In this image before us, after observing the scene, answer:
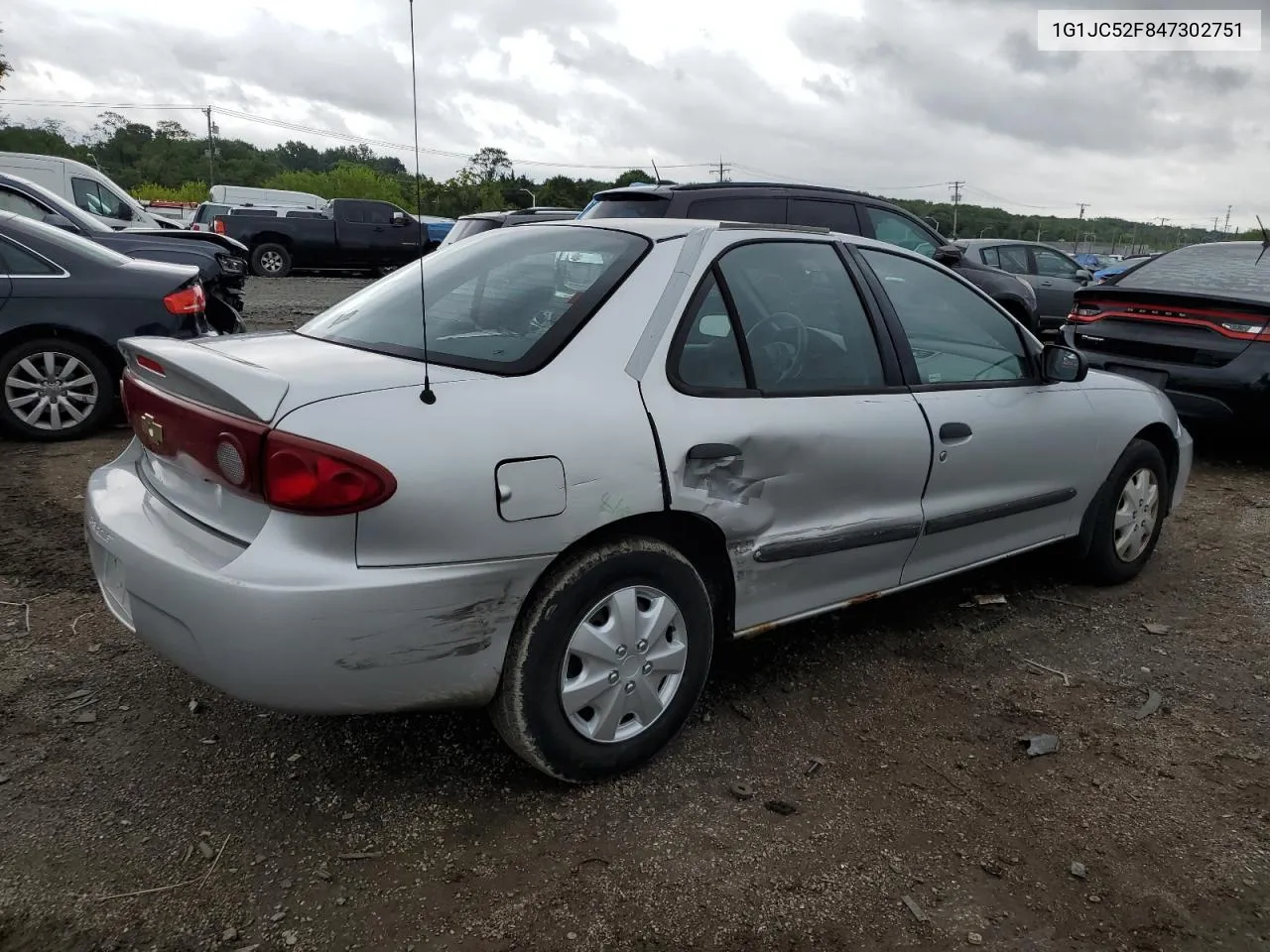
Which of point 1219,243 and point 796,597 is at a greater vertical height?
point 1219,243

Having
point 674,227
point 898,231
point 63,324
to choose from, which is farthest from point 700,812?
point 898,231

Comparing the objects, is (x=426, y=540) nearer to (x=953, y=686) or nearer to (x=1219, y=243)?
(x=953, y=686)

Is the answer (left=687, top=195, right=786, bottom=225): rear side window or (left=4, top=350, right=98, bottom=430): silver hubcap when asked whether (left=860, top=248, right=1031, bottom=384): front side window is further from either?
(left=4, top=350, right=98, bottom=430): silver hubcap

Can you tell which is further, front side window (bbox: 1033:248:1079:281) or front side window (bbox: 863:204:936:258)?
front side window (bbox: 1033:248:1079:281)

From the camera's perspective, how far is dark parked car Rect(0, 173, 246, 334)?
766cm

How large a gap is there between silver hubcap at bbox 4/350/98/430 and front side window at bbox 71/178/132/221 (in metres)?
10.0

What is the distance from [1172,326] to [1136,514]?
8.86 feet

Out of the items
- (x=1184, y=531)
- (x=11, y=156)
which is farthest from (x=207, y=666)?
(x=11, y=156)

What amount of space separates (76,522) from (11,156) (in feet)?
44.1

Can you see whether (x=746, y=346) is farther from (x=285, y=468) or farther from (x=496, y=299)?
(x=285, y=468)

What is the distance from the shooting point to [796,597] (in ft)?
9.87

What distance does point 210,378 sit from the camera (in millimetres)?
2307

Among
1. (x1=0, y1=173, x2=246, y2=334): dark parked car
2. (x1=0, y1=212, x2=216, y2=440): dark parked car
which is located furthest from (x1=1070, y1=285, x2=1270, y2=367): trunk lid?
(x1=0, y1=173, x2=246, y2=334): dark parked car

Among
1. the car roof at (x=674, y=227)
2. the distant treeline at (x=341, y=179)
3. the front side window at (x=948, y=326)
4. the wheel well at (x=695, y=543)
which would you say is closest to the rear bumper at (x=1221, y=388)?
the front side window at (x=948, y=326)
